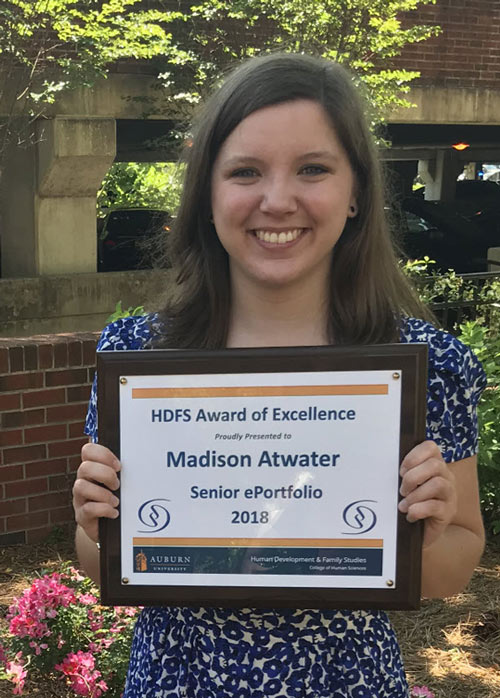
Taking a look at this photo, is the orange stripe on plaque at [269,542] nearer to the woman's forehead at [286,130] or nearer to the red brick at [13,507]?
the woman's forehead at [286,130]

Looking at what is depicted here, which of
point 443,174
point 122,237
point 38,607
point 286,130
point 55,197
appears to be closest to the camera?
point 286,130

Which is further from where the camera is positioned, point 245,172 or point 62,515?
point 62,515

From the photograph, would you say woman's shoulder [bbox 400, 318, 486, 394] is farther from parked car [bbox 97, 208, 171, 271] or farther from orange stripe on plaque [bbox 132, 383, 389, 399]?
parked car [bbox 97, 208, 171, 271]

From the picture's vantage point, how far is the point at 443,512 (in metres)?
Answer: 1.36

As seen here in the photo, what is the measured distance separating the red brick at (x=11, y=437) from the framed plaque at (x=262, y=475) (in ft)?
9.06

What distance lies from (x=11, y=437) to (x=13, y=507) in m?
0.36

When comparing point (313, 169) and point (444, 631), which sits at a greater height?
point (313, 169)

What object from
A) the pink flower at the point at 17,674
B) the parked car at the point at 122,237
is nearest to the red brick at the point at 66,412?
the pink flower at the point at 17,674

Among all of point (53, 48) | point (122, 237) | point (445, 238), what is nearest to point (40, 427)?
point (53, 48)

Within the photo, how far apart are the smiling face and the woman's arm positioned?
1.33ft

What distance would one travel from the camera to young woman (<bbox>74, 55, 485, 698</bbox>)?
4.77ft

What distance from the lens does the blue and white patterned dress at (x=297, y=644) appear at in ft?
4.82

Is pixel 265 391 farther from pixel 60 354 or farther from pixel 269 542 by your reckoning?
pixel 60 354

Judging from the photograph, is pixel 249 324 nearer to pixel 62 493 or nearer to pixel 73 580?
pixel 73 580
